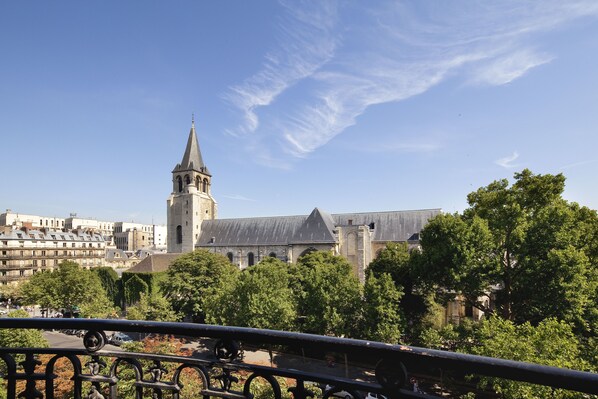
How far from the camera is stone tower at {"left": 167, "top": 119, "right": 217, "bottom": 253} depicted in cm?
4809

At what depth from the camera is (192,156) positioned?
50625 mm

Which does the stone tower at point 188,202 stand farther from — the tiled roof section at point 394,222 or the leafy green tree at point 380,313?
the leafy green tree at point 380,313

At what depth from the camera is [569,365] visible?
10.4 metres

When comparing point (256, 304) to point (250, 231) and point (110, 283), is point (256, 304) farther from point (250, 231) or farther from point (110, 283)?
point (110, 283)

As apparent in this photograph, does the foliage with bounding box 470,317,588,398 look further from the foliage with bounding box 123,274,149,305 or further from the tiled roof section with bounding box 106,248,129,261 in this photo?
the tiled roof section with bounding box 106,248,129,261

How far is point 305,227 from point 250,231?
29.0 ft

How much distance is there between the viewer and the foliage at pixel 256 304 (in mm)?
20312

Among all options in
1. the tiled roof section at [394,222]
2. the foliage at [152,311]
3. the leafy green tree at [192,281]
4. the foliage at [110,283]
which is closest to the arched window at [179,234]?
the foliage at [110,283]

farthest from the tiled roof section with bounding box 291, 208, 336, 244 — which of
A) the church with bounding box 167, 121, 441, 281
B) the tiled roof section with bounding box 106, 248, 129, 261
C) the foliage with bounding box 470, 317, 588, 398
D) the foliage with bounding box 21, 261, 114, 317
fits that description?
the tiled roof section with bounding box 106, 248, 129, 261

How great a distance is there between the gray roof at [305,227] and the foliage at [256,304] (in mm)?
17732

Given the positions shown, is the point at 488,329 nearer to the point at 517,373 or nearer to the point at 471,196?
the point at 471,196

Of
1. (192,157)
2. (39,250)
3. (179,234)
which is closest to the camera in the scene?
(39,250)

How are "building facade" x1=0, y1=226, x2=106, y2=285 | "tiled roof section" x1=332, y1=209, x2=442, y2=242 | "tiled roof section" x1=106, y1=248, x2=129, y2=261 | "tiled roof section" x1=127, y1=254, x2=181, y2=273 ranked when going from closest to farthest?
"tiled roof section" x1=127, y1=254, x2=181, y2=273
"tiled roof section" x1=332, y1=209, x2=442, y2=242
"building facade" x1=0, y1=226, x2=106, y2=285
"tiled roof section" x1=106, y1=248, x2=129, y2=261

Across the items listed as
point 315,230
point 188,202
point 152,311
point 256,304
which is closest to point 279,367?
point 256,304
